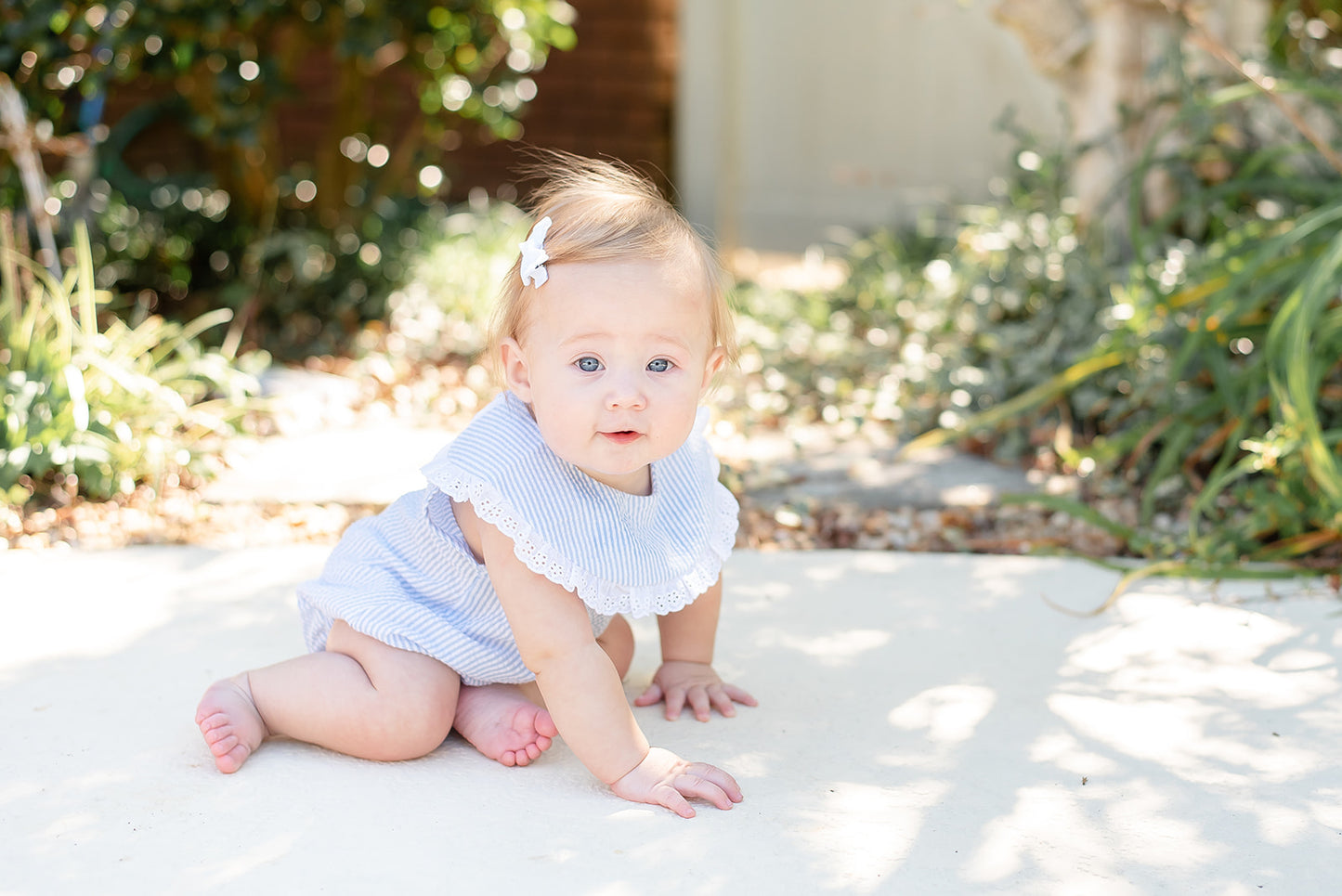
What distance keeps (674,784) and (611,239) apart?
673mm

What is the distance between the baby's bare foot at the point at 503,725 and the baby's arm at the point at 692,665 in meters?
0.19

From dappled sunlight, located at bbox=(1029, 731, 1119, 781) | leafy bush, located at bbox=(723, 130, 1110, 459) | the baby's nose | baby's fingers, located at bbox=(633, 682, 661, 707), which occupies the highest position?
the baby's nose

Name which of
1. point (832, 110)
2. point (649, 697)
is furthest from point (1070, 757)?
point (832, 110)

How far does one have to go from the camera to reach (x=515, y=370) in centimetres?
166

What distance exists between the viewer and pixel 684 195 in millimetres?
6879

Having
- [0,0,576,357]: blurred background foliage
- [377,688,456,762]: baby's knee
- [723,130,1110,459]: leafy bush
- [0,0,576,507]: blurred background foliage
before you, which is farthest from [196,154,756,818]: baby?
[0,0,576,357]: blurred background foliage

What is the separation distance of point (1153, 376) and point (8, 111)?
288cm

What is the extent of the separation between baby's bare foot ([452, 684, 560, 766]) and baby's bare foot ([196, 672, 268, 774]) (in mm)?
266

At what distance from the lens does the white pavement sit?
1.43 metres

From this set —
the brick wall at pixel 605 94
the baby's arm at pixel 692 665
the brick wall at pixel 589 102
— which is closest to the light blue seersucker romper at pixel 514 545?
the baby's arm at pixel 692 665

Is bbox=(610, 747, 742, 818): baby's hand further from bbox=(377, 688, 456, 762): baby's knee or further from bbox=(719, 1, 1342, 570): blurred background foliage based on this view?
bbox=(719, 1, 1342, 570): blurred background foliage

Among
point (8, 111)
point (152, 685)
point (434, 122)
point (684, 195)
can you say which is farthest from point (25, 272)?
point (684, 195)

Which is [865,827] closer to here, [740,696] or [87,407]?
[740,696]

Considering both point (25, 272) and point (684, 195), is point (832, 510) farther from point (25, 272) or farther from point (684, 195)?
point (684, 195)
